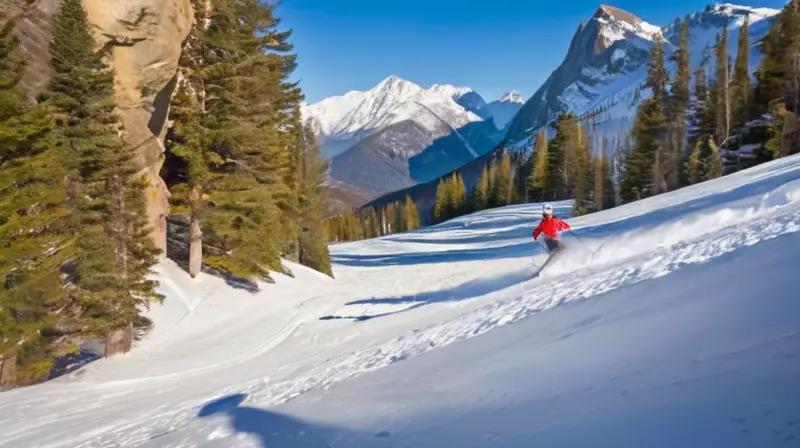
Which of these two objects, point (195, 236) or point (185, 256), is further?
point (185, 256)

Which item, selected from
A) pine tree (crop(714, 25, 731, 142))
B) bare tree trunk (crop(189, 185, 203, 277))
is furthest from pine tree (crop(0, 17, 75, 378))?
pine tree (crop(714, 25, 731, 142))

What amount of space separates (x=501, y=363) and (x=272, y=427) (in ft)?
11.1

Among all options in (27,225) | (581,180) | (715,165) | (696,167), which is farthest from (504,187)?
(27,225)

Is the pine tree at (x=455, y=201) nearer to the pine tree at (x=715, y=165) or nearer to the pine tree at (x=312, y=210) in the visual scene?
the pine tree at (x=715, y=165)

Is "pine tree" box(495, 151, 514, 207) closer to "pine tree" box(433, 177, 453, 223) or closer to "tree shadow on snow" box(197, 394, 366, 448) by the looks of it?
"pine tree" box(433, 177, 453, 223)

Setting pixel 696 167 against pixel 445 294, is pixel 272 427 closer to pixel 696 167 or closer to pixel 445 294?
pixel 445 294

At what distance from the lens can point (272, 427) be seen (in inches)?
292

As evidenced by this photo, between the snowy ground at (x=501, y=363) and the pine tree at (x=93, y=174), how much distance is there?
A: 2.18 metres

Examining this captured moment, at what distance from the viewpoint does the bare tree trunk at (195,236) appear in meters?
20.4

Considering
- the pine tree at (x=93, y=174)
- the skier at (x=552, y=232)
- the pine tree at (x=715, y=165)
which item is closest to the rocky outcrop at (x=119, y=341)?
→ the pine tree at (x=93, y=174)

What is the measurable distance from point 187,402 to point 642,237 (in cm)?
1421

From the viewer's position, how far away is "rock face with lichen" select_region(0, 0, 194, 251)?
1836cm

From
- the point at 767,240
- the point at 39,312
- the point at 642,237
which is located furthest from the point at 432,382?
the point at 642,237

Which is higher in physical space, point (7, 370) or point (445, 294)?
point (7, 370)
